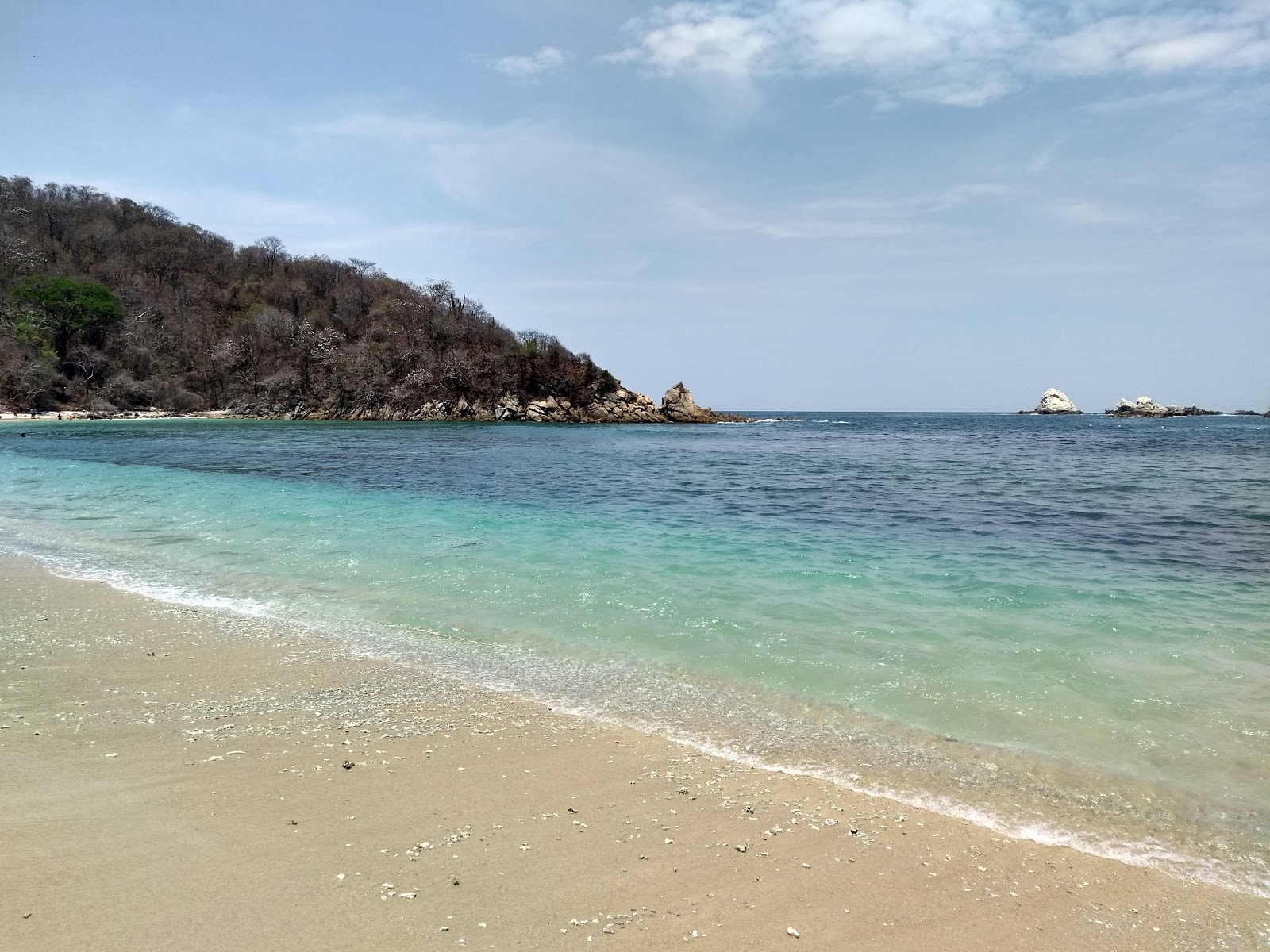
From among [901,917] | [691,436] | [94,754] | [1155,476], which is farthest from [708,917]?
[691,436]

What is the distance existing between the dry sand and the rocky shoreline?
6665 centimetres

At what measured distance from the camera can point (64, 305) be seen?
6812 centimetres

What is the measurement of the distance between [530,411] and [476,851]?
6858 centimetres

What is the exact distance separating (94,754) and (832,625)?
229 inches

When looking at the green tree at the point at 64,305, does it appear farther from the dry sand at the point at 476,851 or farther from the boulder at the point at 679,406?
the dry sand at the point at 476,851

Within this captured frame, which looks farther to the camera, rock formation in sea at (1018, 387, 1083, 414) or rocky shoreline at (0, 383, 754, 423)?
rock formation in sea at (1018, 387, 1083, 414)

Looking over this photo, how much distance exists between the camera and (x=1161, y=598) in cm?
789

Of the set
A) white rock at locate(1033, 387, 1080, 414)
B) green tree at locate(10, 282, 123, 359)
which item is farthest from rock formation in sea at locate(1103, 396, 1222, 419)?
green tree at locate(10, 282, 123, 359)

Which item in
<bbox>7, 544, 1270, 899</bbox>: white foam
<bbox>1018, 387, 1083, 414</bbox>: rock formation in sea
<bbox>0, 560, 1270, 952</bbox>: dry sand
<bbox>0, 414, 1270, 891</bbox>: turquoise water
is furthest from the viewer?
<bbox>1018, 387, 1083, 414</bbox>: rock formation in sea

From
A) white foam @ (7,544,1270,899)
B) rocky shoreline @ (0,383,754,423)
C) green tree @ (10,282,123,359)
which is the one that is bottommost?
white foam @ (7,544,1270,899)

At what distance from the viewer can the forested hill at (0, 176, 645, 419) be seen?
68.1m

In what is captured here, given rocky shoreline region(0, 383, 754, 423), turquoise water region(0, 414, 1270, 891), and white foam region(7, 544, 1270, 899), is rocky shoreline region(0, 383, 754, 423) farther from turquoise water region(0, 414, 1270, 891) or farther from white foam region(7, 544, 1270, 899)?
white foam region(7, 544, 1270, 899)

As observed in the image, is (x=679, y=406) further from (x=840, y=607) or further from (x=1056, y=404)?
(x=1056, y=404)

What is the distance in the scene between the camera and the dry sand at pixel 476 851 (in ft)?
8.60
